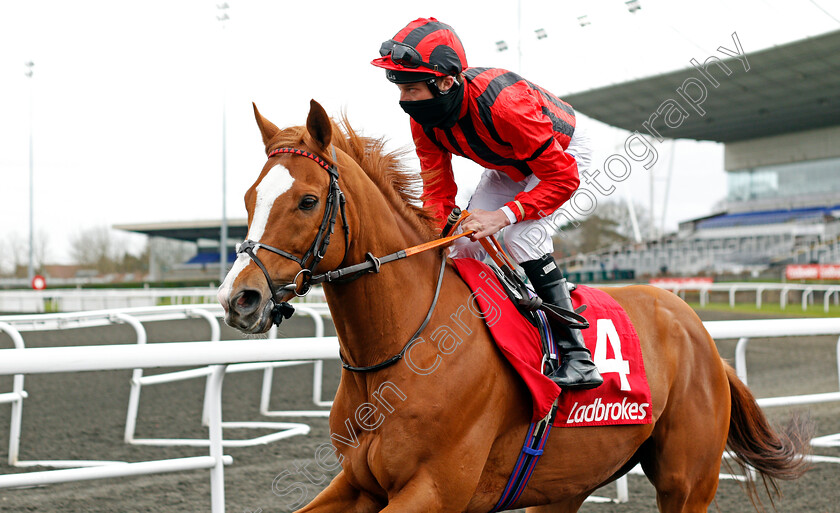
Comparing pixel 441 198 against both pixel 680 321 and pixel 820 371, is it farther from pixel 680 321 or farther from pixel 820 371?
pixel 820 371

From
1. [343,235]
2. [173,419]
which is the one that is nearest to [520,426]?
[343,235]

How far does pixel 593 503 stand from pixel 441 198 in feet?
7.19

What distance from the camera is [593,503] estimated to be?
3.92m

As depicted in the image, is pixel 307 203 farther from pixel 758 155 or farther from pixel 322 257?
pixel 758 155

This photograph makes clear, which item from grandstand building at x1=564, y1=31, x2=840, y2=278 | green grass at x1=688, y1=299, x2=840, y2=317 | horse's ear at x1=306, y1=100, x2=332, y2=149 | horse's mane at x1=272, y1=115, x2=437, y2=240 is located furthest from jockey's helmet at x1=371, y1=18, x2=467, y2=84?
grandstand building at x1=564, y1=31, x2=840, y2=278

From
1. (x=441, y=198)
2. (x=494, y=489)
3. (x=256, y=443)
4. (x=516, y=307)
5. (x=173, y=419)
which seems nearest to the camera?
(x=494, y=489)

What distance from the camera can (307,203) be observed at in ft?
6.31

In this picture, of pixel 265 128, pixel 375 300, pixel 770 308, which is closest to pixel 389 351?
pixel 375 300

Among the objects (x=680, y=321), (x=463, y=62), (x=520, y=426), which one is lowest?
(x=520, y=426)

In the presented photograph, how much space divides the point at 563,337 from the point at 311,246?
98 centimetres

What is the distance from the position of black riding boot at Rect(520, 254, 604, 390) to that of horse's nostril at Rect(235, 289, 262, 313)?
1.02m

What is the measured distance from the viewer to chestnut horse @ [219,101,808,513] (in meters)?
1.89

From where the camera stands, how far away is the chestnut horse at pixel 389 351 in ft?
6.20

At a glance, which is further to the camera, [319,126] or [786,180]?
[786,180]
